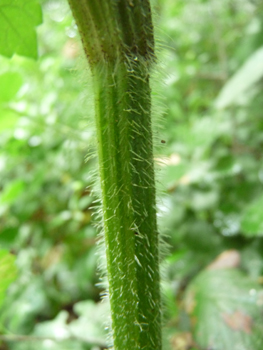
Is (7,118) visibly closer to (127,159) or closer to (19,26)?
(19,26)

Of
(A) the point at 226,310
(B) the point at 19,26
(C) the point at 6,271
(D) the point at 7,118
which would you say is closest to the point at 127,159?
(B) the point at 19,26

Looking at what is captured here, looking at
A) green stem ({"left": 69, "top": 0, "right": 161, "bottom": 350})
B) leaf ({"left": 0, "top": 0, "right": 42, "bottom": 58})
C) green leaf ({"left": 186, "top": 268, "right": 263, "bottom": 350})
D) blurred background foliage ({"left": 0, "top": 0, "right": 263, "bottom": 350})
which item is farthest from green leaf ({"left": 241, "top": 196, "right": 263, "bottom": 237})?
leaf ({"left": 0, "top": 0, "right": 42, "bottom": 58})

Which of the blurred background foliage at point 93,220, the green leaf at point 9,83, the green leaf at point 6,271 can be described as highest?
the green leaf at point 9,83

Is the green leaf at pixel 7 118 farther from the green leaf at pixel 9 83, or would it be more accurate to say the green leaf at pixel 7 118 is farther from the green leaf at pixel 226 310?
the green leaf at pixel 226 310

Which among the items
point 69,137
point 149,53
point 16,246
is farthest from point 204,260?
point 149,53

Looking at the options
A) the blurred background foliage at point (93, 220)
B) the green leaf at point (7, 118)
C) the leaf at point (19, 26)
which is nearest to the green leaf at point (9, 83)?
the blurred background foliage at point (93, 220)

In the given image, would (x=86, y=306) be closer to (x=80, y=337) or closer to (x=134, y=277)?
(x=80, y=337)

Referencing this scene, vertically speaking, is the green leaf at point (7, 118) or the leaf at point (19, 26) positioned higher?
the leaf at point (19, 26)

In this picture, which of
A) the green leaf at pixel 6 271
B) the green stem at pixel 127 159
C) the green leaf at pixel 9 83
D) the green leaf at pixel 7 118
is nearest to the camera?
the green stem at pixel 127 159
